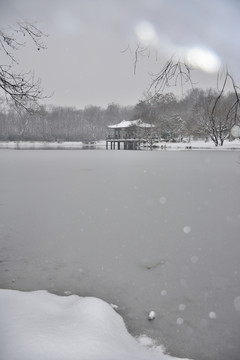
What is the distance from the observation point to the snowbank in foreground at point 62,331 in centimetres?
214

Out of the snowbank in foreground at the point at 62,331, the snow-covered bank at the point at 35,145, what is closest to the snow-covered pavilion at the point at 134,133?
the snow-covered bank at the point at 35,145

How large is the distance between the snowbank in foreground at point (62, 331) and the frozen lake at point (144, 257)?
0.96 ft

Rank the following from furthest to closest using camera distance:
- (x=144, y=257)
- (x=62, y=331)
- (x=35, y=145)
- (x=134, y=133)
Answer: (x=35, y=145) → (x=134, y=133) → (x=144, y=257) → (x=62, y=331)

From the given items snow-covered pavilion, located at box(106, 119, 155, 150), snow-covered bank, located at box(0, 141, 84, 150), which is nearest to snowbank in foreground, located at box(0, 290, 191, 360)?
snow-covered pavilion, located at box(106, 119, 155, 150)

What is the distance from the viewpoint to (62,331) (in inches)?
98.6

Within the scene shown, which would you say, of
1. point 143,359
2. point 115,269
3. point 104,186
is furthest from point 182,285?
point 104,186

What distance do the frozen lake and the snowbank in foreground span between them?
0.96 feet

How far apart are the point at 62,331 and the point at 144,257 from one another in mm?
2356

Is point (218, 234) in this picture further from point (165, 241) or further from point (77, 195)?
point (77, 195)

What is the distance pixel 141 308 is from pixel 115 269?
101cm

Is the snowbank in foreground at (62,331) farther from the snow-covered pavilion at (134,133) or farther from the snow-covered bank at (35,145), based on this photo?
the snow-covered bank at (35,145)

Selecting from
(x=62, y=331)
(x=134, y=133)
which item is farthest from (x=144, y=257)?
(x=134, y=133)

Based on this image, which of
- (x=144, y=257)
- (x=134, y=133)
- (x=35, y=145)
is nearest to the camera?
(x=144, y=257)

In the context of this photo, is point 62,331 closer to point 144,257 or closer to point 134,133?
point 144,257
